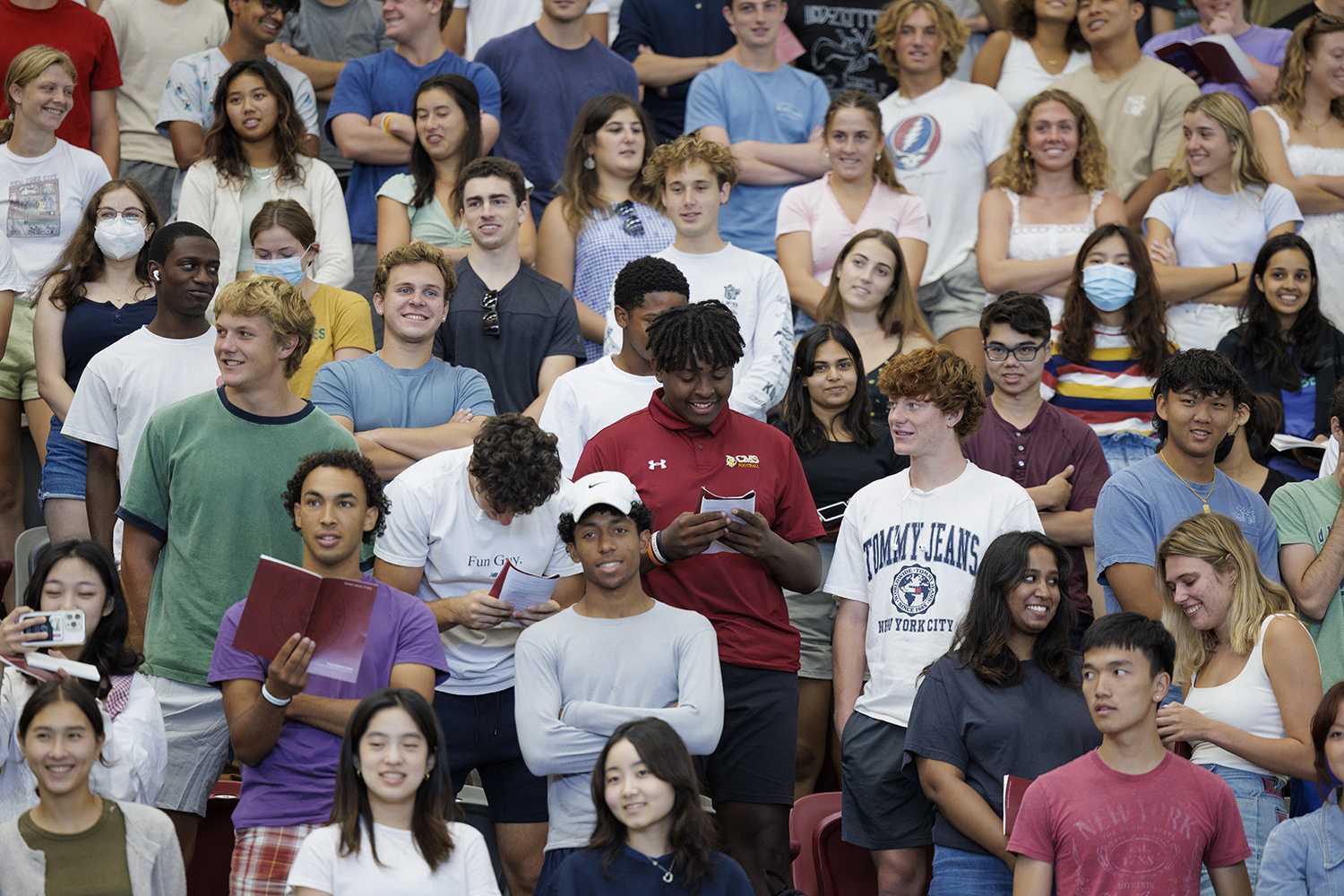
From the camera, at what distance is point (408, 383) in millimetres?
5762

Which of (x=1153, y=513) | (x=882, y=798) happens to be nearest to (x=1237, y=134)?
(x=1153, y=513)

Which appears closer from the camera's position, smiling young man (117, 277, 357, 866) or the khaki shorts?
smiling young man (117, 277, 357, 866)

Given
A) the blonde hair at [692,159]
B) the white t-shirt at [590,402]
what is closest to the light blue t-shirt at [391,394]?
the white t-shirt at [590,402]

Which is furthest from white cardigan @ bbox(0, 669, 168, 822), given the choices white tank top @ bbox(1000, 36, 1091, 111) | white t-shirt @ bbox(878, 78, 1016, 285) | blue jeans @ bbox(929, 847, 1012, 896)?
white tank top @ bbox(1000, 36, 1091, 111)

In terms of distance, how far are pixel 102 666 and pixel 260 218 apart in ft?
8.70

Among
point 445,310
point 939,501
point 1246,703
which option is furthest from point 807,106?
point 1246,703

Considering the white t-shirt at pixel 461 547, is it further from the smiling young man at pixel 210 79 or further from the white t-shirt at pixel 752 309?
the smiling young man at pixel 210 79

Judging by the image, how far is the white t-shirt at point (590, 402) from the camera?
18.4 ft

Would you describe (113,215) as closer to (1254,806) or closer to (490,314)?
(490,314)

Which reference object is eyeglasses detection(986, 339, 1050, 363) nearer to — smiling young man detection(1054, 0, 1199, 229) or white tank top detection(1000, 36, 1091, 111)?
smiling young man detection(1054, 0, 1199, 229)

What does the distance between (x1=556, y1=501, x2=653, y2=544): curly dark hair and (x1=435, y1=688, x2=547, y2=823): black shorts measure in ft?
1.95

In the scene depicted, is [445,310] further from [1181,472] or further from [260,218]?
[1181,472]

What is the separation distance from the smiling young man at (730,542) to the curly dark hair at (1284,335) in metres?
2.89

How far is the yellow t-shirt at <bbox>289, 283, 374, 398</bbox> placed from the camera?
6371 millimetres
